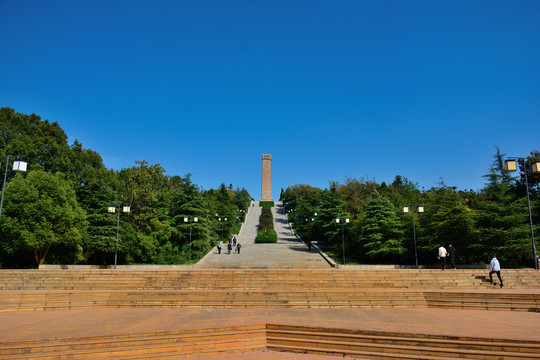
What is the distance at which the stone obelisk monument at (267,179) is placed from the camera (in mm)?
76125

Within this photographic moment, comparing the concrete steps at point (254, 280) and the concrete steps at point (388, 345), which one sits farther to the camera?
the concrete steps at point (254, 280)

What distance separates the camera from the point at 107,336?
718 cm

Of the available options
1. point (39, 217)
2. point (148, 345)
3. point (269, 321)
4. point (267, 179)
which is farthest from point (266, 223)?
point (148, 345)

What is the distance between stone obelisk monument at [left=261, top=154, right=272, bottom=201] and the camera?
7612cm

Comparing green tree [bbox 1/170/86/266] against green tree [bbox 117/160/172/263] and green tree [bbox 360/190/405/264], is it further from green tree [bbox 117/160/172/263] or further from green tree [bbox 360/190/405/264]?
green tree [bbox 360/190/405/264]

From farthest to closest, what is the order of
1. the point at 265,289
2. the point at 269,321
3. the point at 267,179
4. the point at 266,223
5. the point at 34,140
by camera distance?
the point at 267,179, the point at 266,223, the point at 34,140, the point at 265,289, the point at 269,321

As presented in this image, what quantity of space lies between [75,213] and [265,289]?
14572 mm

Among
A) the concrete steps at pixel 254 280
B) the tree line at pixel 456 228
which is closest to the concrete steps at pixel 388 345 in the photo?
the concrete steps at pixel 254 280

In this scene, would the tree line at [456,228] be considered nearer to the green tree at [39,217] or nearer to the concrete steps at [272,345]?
the concrete steps at [272,345]

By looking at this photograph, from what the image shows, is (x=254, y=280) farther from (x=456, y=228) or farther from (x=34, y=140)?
(x=34, y=140)

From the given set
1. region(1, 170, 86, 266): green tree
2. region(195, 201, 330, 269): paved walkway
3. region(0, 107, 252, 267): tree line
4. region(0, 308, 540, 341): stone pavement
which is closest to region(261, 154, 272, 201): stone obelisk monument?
region(195, 201, 330, 269): paved walkway

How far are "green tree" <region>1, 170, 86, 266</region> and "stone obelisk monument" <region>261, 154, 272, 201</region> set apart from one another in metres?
55.8

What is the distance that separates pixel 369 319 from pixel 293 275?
20.4 ft

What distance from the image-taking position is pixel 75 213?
21.0m
